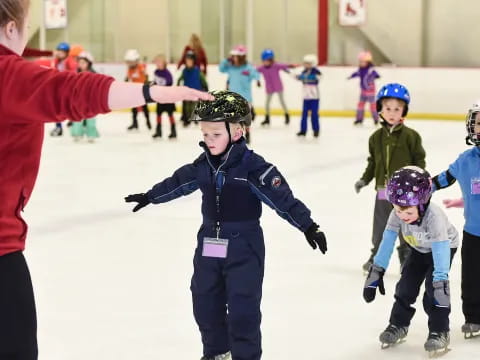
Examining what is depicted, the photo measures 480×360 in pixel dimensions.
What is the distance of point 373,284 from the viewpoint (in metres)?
3.68

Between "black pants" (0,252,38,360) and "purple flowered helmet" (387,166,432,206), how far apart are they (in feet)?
6.27

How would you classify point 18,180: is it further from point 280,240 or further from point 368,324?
point 280,240

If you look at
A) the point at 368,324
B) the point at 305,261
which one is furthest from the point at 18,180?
the point at 305,261

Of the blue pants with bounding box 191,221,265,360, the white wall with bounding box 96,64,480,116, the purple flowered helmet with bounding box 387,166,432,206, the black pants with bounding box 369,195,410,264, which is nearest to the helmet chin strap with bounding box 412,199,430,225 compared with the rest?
the purple flowered helmet with bounding box 387,166,432,206

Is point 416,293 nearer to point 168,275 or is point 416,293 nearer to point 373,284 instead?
point 373,284

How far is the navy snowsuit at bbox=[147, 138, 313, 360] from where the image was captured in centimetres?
336

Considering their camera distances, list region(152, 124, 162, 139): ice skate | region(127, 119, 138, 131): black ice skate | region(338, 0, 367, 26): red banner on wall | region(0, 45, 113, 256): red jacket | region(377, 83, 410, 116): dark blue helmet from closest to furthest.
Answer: region(0, 45, 113, 256): red jacket, region(377, 83, 410, 116): dark blue helmet, region(152, 124, 162, 139): ice skate, region(127, 119, 138, 131): black ice skate, region(338, 0, 367, 26): red banner on wall

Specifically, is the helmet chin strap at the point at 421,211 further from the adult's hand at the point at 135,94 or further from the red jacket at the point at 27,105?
the red jacket at the point at 27,105

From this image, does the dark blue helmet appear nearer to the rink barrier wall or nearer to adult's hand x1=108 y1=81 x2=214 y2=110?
adult's hand x1=108 y1=81 x2=214 y2=110

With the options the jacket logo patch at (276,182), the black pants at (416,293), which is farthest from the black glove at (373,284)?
the jacket logo patch at (276,182)

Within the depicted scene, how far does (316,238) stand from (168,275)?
7.28 feet

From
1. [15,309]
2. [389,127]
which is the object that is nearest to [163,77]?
[389,127]

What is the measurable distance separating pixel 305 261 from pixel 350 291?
0.73 m

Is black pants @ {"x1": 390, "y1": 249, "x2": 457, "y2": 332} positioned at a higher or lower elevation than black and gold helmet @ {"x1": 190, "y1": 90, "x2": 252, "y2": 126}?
lower
